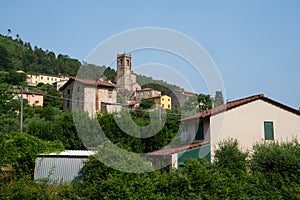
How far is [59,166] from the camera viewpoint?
1655cm

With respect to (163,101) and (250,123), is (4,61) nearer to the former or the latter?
(163,101)

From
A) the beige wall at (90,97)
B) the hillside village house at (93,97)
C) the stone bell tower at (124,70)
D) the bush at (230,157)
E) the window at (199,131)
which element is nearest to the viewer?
the bush at (230,157)

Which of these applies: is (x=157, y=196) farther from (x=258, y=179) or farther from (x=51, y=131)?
(x=51, y=131)

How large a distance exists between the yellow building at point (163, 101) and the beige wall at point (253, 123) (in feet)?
10.4

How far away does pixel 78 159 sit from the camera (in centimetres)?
1642

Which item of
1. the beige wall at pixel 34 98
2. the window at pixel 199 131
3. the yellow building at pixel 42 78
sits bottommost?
the window at pixel 199 131

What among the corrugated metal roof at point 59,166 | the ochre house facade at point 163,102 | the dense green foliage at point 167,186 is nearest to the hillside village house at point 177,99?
the ochre house facade at point 163,102

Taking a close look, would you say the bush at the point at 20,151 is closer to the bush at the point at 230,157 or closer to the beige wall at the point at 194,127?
the bush at the point at 230,157

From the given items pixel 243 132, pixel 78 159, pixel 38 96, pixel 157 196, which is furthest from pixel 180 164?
pixel 38 96

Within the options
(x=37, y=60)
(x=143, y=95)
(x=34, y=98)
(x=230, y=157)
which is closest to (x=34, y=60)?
(x=37, y=60)

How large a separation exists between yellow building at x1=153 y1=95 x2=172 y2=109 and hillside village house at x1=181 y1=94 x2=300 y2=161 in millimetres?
2269

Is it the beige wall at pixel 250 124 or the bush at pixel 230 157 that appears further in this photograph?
the beige wall at pixel 250 124

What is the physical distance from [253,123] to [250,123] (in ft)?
0.63

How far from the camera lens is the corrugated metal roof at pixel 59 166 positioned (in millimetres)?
16094
